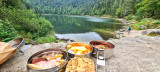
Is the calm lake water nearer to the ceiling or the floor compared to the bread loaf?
nearer to the floor

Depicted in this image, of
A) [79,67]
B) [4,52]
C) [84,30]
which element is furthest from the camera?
[84,30]

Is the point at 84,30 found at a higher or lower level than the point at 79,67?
lower

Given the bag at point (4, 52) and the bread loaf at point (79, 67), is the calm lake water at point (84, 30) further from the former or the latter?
the bread loaf at point (79, 67)

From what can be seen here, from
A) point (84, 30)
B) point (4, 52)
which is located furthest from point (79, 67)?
point (84, 30)

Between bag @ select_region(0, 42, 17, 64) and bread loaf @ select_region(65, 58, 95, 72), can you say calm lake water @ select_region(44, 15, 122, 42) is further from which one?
bread loaf @ select_region(65, 58, 95, 72)

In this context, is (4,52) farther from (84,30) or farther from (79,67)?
(84,30)

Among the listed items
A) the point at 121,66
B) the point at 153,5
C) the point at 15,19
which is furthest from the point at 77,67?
the point at 153,5

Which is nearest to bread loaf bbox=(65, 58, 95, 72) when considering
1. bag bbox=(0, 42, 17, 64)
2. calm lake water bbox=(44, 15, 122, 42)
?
bag bbox=(0, 42, 17, 64)

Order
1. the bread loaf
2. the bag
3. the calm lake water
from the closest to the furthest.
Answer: the bread loaf
the bag
the calm lake water

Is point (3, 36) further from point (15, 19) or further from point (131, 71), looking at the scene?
point (131, 71)

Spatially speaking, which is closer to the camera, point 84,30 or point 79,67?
point 79,67

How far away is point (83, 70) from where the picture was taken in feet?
5.16

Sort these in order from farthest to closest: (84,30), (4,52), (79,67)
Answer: (84,30)
(4,52)
(79,67)

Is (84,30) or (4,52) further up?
(4,52)
